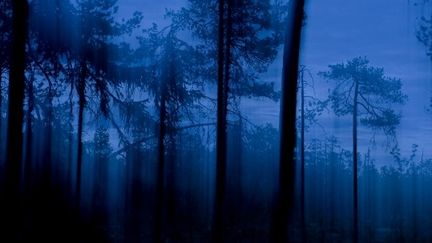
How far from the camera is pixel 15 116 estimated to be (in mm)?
11547

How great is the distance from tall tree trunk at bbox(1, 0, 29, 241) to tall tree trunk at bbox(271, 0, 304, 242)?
5.28 metres

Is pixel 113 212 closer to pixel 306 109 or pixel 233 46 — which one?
pixel 306 109

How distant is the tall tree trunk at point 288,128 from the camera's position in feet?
34.7

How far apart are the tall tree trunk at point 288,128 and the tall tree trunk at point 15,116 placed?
17.3 feet

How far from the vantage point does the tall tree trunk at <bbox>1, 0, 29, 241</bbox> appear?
37.6 feet

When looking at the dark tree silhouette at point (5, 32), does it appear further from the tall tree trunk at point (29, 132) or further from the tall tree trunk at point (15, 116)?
the tall tree trunk at point (15, 116)

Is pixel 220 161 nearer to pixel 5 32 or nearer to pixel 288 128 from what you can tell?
pixel 288 128

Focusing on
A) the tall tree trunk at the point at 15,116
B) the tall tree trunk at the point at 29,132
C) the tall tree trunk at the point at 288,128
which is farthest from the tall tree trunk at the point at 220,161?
the tall tree trunk at the point at 29,132

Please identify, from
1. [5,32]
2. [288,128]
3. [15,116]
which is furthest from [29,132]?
[288,128]

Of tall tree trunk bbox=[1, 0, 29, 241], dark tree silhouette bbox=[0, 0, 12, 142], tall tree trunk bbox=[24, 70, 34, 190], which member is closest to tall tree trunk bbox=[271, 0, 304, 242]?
tall tree trunk bbox=[1, 0, 29, 241]

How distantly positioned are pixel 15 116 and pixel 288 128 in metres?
5.51

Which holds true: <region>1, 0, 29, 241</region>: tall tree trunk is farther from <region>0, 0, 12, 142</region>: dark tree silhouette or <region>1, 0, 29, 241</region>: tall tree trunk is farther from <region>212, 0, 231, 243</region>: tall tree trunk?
<region>212, 0, 231, 243</region>: tall tree trunk

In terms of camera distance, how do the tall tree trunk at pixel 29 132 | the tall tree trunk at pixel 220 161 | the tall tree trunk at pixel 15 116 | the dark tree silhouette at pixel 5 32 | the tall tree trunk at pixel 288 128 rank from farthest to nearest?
the tall tree trunk at pixel 29 132 < the dark tree silhouette at pixel 5 32 < the tall tree trunk at pixel 220 161 < the tall tree trunk at pixel 15 116 < the tall tree trunk at pixel 288 128

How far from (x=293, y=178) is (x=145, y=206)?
68.2 feet
